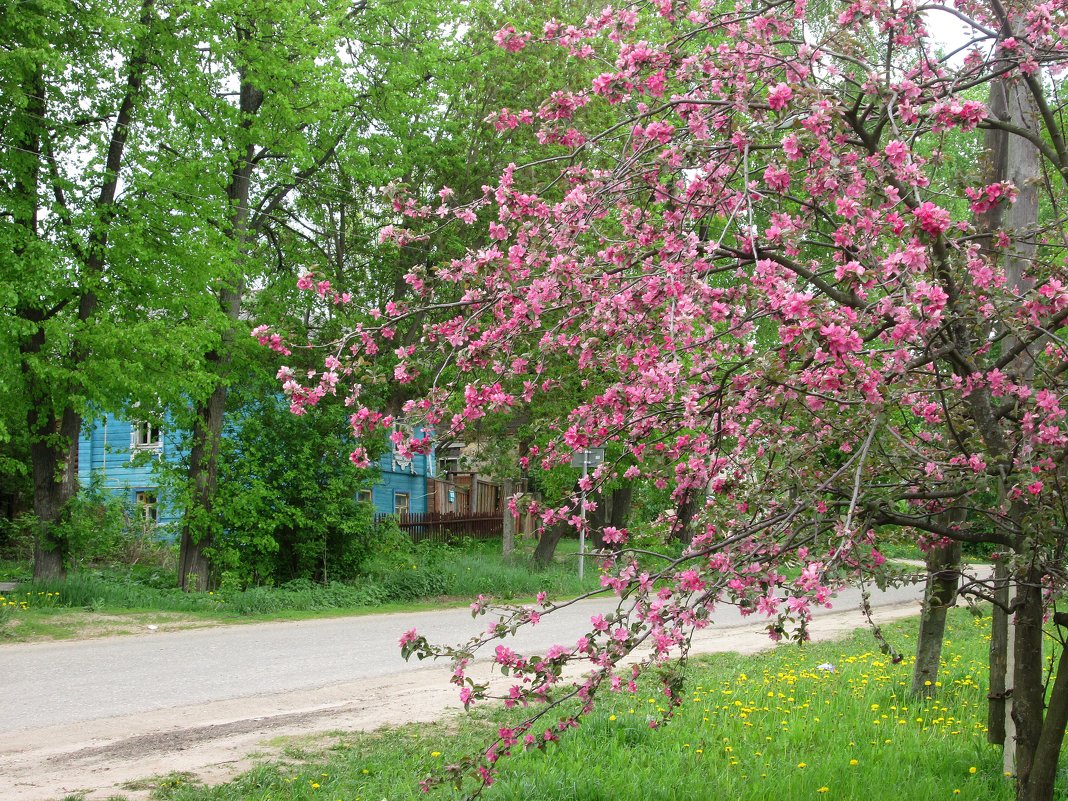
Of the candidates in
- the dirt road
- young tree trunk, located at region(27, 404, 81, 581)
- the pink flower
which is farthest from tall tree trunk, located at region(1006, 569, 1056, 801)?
young tree trunk, located at region(27, 404, 81, 581)

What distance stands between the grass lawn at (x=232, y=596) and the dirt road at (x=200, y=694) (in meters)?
0.92

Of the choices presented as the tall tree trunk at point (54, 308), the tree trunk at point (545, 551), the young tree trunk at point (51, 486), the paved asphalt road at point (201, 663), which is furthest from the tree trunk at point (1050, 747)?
the tree trunk at point (545, 551)

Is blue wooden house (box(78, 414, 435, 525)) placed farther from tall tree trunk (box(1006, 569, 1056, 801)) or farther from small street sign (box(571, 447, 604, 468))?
tall tree trunk (box(1006, 569, 1056, 801))

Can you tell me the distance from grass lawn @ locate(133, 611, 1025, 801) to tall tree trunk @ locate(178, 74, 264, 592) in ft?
31.4

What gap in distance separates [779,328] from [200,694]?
6.64 m

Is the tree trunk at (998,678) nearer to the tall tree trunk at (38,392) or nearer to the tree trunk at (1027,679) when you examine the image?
the tree trunk at (1027,679)

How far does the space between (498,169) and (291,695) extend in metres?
11.5

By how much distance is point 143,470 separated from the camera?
2805 centimetres

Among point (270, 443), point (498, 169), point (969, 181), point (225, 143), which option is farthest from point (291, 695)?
point (498, 169)

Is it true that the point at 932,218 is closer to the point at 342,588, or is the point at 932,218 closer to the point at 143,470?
the point at 342,588

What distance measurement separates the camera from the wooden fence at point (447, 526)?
29234 millimetres

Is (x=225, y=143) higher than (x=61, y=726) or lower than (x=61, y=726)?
higher

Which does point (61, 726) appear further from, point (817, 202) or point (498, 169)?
point (498, 169)

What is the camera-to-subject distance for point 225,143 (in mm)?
15242
